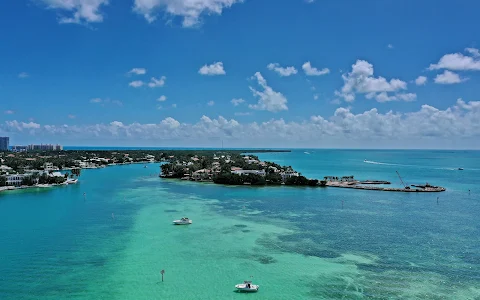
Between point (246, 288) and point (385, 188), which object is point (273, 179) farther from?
point (246, 288)

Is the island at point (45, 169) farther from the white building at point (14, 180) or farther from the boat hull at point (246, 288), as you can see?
the boat hull at point (246, 288)

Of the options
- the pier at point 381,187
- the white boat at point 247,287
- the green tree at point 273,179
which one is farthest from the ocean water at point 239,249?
the green tree at point 273,179

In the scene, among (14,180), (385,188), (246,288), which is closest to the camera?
(246,288)

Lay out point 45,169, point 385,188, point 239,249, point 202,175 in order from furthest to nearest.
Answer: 1. point 45,169
2. point 202,175
3. point 385,188
4. point 239,249

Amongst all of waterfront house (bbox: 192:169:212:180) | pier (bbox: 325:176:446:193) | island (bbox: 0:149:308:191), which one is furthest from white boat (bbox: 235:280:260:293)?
island (bbox: 0:149:308:191)

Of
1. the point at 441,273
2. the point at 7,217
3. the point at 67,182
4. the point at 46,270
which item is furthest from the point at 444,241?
the point at 67,182

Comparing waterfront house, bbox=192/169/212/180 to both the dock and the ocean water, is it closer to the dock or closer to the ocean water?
the dock

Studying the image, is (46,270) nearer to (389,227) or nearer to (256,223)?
(256,223)

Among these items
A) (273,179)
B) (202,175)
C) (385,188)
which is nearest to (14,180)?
(202,175)
